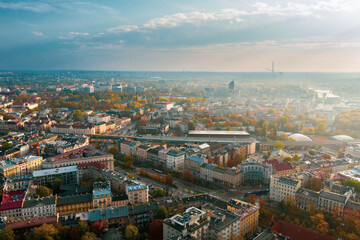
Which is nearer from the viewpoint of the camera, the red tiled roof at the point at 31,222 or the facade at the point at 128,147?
the red tiled roof at the point at 31,222

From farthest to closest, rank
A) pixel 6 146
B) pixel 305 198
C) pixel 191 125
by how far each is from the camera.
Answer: pixel 191 125 → pixel 6 146 → pixel 305 198

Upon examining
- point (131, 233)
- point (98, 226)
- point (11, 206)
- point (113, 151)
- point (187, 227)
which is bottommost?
point (113, 151)

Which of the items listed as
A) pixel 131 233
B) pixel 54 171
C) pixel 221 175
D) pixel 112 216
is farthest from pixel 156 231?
pixel 54 171

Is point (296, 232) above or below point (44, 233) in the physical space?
below

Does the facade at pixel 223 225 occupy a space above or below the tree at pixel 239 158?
above

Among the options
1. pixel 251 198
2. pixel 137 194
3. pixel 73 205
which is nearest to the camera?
pixel 73 205

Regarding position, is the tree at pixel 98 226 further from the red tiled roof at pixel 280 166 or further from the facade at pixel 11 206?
the red tiled roof at pixel 280 166

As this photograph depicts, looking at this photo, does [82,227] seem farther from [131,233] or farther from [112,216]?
[131,233]

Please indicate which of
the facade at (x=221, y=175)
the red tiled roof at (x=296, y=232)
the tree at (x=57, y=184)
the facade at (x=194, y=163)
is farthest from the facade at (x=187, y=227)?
the tree at (x=57, y=184)
